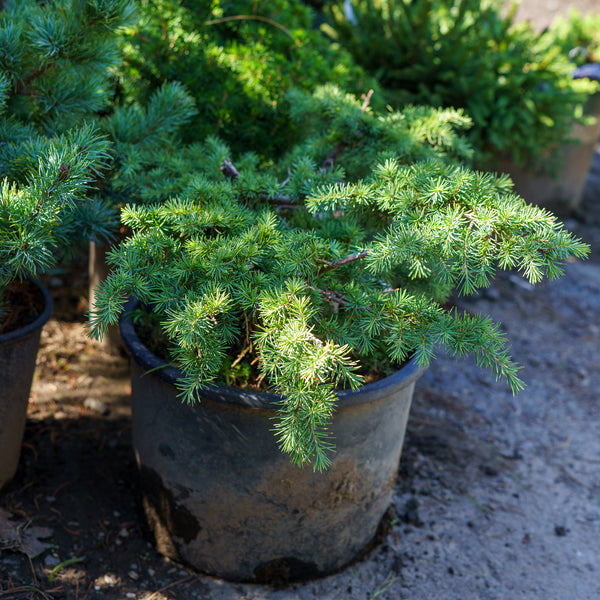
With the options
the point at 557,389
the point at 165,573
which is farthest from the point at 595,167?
the point at 165,573

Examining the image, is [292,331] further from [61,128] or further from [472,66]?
[472,66]

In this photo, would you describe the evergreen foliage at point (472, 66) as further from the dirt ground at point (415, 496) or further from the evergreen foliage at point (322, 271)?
the evergreen foliage at point (322, 271)

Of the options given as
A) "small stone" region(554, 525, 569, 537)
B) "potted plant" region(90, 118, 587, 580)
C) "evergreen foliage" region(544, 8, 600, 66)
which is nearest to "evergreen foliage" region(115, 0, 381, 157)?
"potted plant" region(90, 118, 587, 580)

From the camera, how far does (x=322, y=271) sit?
61.6 inches

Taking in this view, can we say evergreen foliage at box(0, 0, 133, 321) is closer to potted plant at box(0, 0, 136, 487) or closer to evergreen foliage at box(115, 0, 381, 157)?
potted plant at box(0, 0, 136, 487)

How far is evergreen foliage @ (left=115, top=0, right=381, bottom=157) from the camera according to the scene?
94.3 inches

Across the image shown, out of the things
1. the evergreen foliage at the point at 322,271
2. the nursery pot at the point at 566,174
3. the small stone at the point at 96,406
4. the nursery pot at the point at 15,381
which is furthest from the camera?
the nursery pot at the point at 566,174

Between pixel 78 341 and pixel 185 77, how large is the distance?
134 cm

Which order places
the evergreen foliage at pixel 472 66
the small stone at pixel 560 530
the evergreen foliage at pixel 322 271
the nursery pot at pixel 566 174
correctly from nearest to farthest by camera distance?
the evergreen foliage at pixel 322 271 → the small stone at pixel 560 530 → the evergreen foliage at pixel 472 66 → the nursery pot at pixel 566 174

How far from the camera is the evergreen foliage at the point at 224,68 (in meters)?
2.40

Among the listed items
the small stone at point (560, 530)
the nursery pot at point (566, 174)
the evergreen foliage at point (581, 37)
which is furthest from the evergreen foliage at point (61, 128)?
the evergreen foliage at point (581, 37)

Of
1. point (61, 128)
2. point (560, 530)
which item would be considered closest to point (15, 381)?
point (61, 128)

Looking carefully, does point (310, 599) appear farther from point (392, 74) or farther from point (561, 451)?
point (392, 74)

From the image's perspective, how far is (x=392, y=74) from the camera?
387 centimetres
